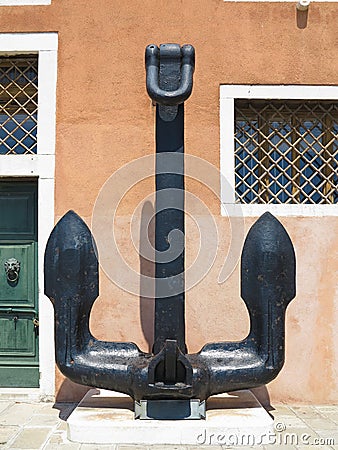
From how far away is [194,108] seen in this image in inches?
190

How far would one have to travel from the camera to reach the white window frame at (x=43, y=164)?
4.71 metres

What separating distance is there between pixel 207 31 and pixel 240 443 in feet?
11.1

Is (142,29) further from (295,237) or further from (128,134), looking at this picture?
(295,237)

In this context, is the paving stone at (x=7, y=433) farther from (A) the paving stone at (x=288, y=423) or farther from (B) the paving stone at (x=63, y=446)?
(A) the paving stone at (x=288, y=423)

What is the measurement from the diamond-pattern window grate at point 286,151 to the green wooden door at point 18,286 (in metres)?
1.90

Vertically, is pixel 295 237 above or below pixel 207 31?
below

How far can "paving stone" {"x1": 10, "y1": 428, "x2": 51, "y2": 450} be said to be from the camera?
3.56 m

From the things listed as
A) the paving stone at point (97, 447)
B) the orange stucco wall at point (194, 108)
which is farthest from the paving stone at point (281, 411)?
the paving stone at point (97, 447)

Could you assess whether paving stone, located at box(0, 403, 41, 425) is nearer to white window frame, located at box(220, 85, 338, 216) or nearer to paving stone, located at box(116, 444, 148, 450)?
paving stone, located at box(116, 444, 148, 450)

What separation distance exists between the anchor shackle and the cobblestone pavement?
221 centimetres

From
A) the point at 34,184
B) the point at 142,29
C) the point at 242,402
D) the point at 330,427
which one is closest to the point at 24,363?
the point at 34,184

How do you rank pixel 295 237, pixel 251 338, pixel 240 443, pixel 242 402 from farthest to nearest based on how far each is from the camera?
pixel 295 237 < pixel 242 402 < pixel 251 338 < pixel 240 443

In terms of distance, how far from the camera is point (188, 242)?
189 inches

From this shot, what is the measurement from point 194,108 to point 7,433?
297 centimetres
